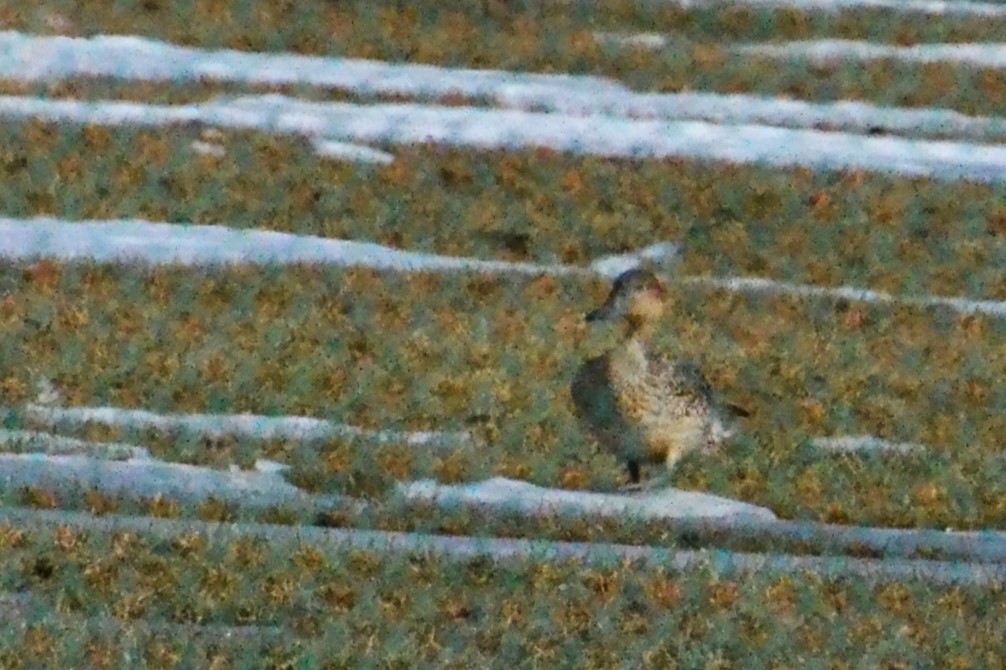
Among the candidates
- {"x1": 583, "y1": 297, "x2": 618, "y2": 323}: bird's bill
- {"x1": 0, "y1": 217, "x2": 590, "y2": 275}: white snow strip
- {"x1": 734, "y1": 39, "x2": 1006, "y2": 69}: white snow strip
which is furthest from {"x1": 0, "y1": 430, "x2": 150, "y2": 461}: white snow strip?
{"x1": 734, "y1": 39, "x2": 1006, "y2": 69}: white snow strip

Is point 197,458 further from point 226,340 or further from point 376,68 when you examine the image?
point 376,68

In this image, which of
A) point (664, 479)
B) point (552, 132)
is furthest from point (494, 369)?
point (552, 132)

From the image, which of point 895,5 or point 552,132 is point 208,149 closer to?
point 552,132

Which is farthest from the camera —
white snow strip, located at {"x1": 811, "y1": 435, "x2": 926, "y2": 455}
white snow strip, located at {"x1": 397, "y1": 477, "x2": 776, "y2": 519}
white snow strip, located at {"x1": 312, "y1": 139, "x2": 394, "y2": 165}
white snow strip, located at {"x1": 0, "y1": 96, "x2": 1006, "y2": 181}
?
white snow strip, located at {"x1": 0, "y1": 96, "x2": 1006, "y2": 181}

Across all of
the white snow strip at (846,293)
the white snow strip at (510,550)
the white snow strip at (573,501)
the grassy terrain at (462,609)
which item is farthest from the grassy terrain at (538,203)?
the grassy terrain at (462,609)

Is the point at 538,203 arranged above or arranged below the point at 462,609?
above

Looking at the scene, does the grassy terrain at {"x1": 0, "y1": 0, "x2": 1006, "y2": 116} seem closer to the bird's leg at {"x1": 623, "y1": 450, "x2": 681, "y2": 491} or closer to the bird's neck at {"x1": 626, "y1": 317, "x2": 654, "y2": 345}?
the bird's neck at {"x1": 626, "y1": 317, "x2": 654, "y2": 345}
